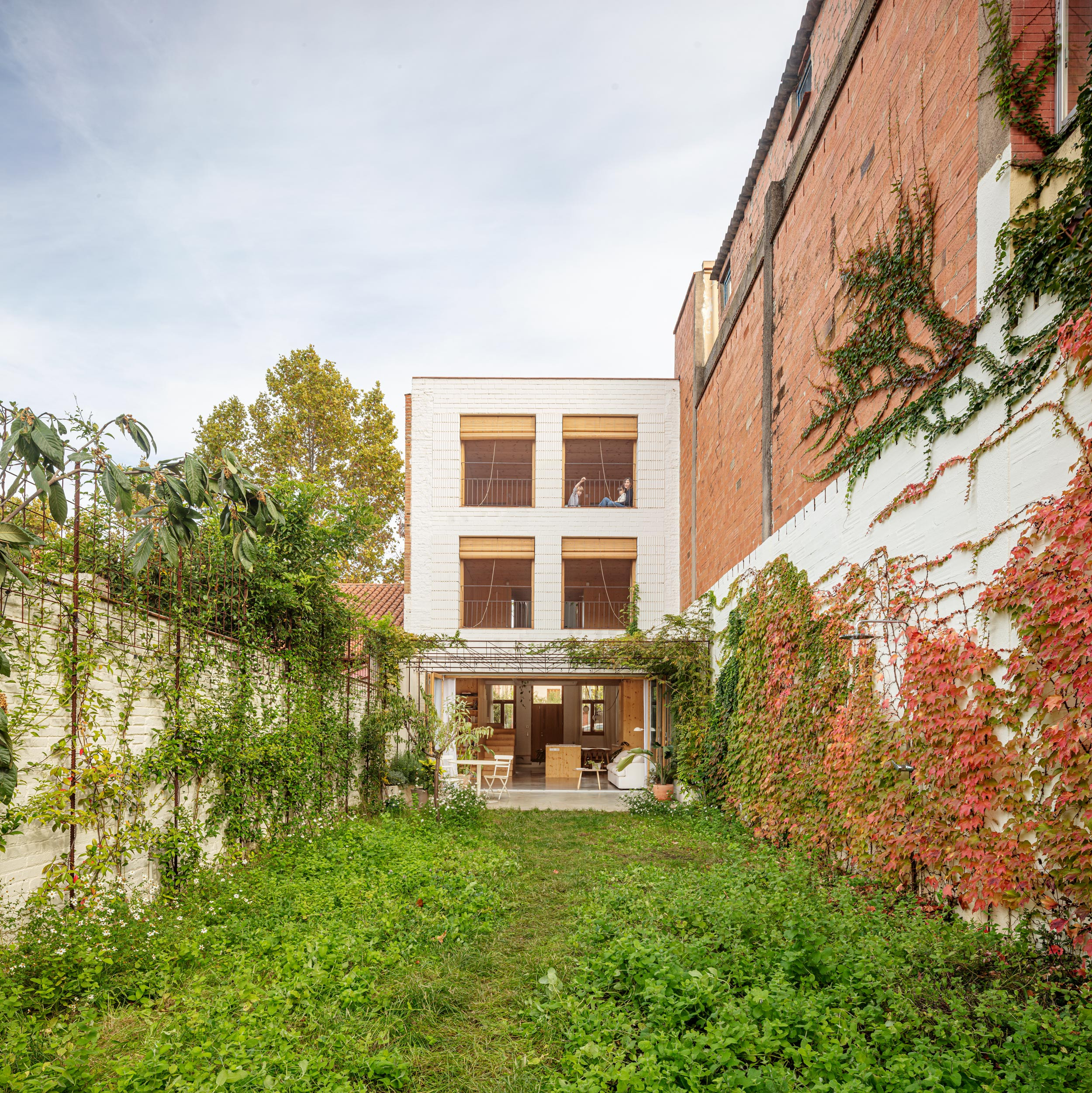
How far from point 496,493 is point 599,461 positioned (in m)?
2.63

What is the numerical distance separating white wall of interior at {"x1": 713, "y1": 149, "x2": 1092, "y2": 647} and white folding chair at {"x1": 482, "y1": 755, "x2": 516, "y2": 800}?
876 centimetres

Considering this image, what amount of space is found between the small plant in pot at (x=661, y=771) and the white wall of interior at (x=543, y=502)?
3.12m

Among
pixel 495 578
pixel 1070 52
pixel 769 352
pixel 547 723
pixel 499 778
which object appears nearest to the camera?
pixel 1070 52

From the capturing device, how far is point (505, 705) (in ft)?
61.6

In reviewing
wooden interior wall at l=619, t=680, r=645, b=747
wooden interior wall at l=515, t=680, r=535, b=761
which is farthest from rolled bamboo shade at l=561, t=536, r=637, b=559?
wooden interior wall at l=515, t=680, r=535, b=761

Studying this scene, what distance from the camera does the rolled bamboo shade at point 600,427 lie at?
15.1m

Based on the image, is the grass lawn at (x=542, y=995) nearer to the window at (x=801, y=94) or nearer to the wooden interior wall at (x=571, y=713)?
the window at (x=801, y=94)

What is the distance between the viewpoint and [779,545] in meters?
7.40

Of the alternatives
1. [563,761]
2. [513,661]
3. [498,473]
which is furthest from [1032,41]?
[498,473]

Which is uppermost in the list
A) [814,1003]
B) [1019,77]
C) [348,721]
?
[1019,77]

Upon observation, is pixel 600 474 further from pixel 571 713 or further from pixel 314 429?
pixel 314 429

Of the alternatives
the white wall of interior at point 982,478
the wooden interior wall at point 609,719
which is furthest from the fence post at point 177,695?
the wooden interior wall at point 609,719

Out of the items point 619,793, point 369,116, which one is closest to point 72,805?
point 369,116

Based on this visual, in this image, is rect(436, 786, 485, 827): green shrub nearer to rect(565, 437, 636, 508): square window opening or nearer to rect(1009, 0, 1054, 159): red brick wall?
rect(565, 437, 636, 508): square window opening
